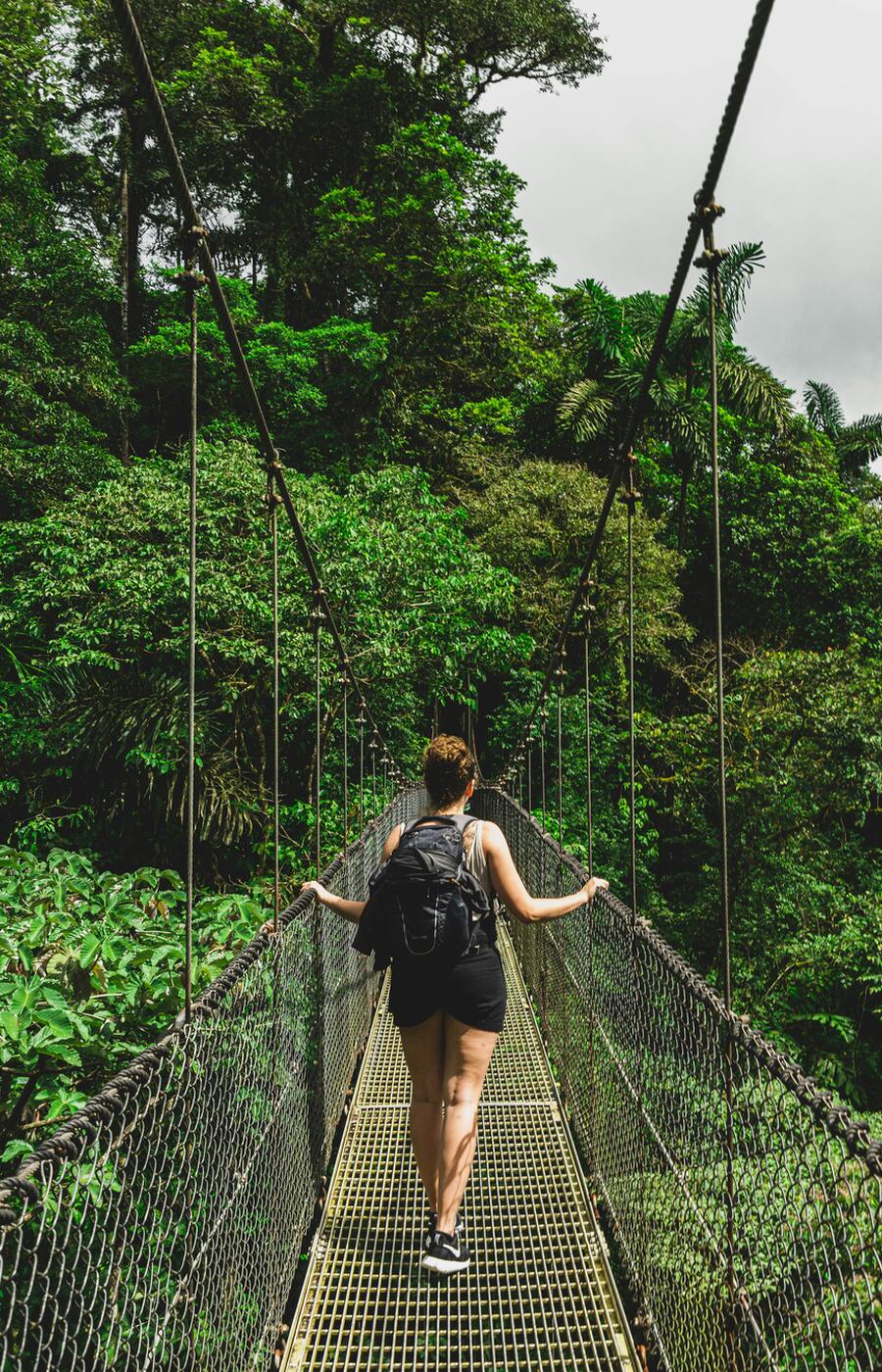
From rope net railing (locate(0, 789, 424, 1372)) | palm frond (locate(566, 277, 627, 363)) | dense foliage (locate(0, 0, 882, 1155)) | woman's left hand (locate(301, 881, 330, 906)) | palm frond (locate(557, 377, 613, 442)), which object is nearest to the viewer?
rope net railing (locate(0, 789, 424, 1372))

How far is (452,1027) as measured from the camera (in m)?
1.47

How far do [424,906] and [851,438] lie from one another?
1677cm

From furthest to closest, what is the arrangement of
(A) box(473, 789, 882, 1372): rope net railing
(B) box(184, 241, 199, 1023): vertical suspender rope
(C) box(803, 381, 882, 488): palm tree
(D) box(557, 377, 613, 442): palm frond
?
1. (C) box(803, 381, 882, 488): palm tree
2. (D) box(557, 377, 613, 442): palm frond
3. (B) box(184, 241, 199, 1023): vertical suspender rope
4. (A) box(473, 789, 882, 1372): rope net railing

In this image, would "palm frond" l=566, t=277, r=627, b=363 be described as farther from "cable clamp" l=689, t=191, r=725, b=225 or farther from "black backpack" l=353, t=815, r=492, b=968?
"black backpack" l=353, t=815, r=492, b=968

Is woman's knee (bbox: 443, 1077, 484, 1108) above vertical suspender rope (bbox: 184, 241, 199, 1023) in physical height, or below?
below

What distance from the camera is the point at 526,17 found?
1321 cm

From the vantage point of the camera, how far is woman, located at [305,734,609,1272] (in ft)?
4.70

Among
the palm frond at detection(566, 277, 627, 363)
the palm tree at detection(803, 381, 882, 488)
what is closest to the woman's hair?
the palm frond at detection(566, 277, 627, 363)

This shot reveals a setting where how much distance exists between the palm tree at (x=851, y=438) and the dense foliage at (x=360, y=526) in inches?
3.1

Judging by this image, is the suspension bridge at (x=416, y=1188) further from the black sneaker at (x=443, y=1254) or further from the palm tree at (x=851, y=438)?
the palm tree at (x=851, y=438)

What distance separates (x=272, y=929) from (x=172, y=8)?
15.0 meters

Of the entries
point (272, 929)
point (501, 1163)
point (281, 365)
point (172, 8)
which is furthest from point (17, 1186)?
point (172, 8)

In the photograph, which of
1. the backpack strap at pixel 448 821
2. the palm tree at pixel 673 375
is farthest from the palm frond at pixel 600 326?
the backpack strap at pixel 448 821

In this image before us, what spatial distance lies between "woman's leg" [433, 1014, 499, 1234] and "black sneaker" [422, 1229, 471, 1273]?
0.04 feet
